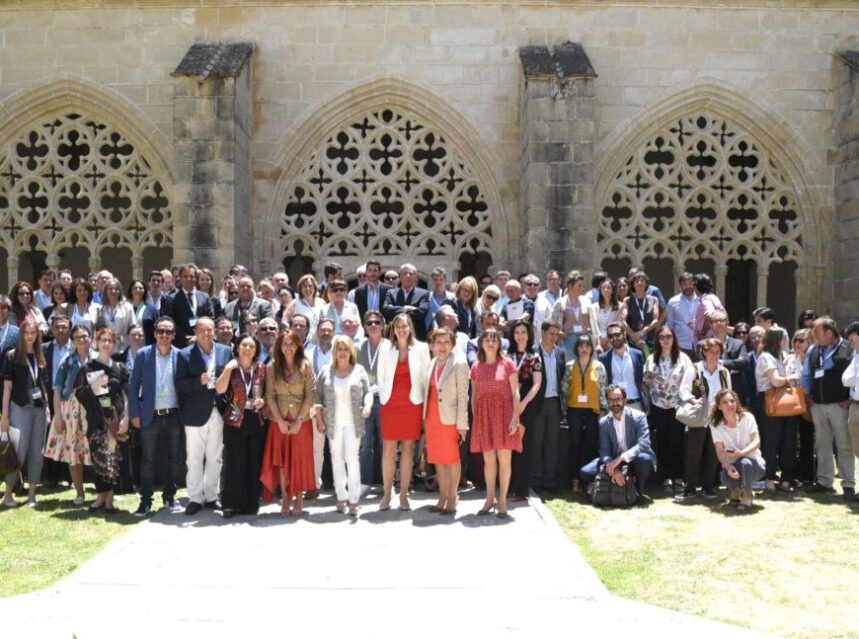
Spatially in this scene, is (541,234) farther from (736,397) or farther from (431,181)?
(736,397)

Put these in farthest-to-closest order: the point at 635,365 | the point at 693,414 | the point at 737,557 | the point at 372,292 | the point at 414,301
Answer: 1. the point at 372,292
2. the point at 414,301
3. the point at 635,365
4. the point at 693,414
5. the point at 737,557

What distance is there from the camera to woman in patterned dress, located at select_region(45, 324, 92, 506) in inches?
297

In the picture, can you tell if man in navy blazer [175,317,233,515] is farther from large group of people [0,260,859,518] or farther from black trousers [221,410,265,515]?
black trousers [221,410,265,515]

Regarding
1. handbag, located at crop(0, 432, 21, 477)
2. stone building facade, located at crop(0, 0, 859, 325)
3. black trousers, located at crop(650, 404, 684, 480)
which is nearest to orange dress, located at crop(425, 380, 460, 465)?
black trousers, located at crop(650, 404, 684, 480)

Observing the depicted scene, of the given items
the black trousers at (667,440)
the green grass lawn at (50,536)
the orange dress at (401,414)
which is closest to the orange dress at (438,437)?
the orange dress at (401,414)

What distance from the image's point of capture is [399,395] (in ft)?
24.5

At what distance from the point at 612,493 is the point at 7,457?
520cm

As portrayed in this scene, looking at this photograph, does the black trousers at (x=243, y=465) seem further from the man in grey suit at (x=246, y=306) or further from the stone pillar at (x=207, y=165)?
the stone pillar at (x=207, y=165)

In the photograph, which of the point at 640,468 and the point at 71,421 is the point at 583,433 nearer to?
the point at 640,468

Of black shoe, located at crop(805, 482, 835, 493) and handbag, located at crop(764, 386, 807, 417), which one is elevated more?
handbag, located at crop(764, 386, 807, 417)

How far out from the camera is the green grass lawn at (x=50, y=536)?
18.9 ft

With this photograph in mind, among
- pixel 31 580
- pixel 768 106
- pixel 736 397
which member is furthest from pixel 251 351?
pixel 768 106

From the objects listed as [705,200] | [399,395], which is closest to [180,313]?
[399,395]

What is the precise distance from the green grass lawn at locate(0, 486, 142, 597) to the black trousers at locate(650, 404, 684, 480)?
15.6 feet
